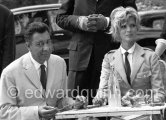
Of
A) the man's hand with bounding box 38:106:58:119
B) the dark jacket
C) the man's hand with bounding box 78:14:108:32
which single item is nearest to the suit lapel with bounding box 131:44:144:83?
the man's hand with bounding box 78:14:108:32

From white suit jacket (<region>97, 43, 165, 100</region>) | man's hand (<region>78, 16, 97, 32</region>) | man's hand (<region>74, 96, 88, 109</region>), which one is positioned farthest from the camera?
man's hand (<region>78, 16, 97, 32</region>)

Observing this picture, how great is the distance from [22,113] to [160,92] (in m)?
1.35

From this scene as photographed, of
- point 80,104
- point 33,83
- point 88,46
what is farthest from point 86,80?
point 80,104

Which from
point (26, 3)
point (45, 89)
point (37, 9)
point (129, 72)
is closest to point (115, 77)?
point (129, 72)

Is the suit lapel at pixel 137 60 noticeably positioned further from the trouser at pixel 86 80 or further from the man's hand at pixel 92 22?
the trouser at pixel 86 80

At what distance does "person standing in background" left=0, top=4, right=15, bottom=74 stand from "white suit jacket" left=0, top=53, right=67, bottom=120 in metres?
0.91

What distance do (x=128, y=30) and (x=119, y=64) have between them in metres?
0.35

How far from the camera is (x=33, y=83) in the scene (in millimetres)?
6062

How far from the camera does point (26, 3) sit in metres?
16.3

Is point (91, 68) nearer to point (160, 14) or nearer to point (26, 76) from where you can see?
point (26, 76)

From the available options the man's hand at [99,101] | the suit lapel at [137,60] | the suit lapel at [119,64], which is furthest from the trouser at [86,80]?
the man's hand at [99,101]

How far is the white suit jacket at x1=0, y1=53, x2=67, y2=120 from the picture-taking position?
19.3ft

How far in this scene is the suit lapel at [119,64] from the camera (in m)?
6.39

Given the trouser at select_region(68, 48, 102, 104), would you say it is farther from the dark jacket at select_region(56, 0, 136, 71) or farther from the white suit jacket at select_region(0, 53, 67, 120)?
the white suit jacket at select_region(0, 53, 67, 120)
